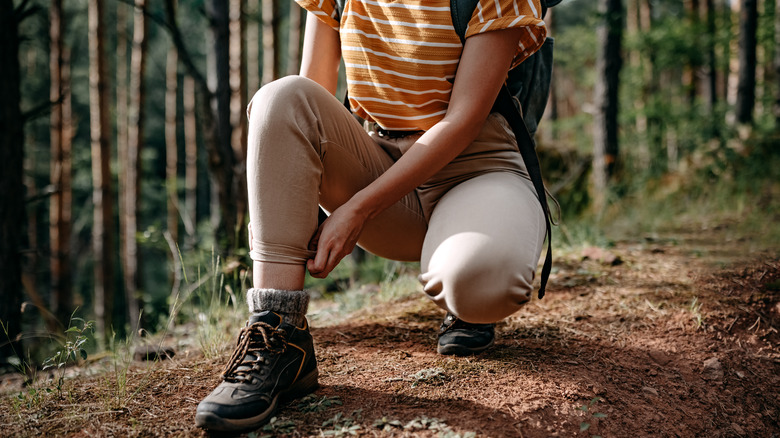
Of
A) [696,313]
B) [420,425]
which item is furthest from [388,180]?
[696,313]

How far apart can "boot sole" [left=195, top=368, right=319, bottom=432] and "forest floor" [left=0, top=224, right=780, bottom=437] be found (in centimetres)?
3

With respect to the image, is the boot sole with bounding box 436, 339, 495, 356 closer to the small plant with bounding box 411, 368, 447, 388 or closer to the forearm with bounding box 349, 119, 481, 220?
the small plant with bounding box 411, 368, 447, 388

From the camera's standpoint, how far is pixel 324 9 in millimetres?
1728

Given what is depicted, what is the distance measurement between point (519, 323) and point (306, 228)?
1.14 meters

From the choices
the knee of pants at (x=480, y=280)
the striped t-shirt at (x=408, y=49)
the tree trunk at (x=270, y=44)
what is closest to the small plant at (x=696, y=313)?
the knee of pants at (x=480, y=280)

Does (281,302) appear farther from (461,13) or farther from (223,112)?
(223,112)

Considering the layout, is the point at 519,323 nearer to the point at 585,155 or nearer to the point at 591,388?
the point at 591,388

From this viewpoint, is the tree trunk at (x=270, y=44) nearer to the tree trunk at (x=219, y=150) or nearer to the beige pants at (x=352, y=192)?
the tree trunk at (x=219, y=150)

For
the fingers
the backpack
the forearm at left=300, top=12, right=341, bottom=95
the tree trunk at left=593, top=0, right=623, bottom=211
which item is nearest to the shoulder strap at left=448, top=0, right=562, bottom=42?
the backpack

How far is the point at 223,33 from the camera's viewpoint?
458 cm

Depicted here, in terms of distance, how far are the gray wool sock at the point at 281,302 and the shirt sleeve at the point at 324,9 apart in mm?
930

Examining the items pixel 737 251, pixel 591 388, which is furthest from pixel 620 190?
pixel 591 388

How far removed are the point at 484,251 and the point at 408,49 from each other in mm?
672

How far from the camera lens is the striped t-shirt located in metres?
1.55
